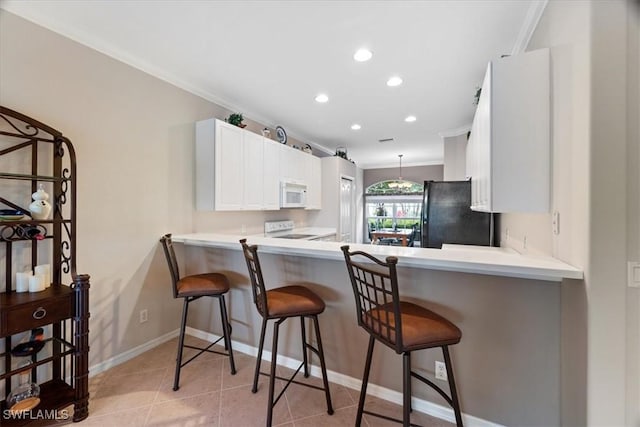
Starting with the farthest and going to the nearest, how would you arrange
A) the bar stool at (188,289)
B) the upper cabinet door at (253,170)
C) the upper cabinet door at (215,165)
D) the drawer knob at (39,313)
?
the upper cabinet door at (253,170)
the upper cabinet door at (215,165)
the bar stool at (188,289)
the drawer knob at (39,313)

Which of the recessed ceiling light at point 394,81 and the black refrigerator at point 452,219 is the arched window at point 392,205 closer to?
the black refrigerator at point 452,219

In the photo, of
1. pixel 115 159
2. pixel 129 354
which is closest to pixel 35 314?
pixel 129 354

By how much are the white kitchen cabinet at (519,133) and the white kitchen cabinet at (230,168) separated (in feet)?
8.19

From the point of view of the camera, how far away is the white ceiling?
1.84 meters

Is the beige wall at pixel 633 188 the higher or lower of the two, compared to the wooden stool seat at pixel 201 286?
higher

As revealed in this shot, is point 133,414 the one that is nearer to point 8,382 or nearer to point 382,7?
point 8,382

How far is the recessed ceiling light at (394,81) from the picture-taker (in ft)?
9.20

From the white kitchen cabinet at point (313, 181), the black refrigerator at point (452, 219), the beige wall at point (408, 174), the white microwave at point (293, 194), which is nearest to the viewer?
the black refrigerator at point (452, 219)

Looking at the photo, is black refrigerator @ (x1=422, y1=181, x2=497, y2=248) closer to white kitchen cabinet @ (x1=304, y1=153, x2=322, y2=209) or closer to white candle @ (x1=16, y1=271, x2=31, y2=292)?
white kitchen cabinet @ (x1=304, y1=153, x2=322, y2=209)

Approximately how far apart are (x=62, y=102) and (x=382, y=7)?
239 cm

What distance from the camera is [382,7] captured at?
1.82 metres

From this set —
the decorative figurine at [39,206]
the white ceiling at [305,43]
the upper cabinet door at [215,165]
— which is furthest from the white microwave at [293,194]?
the decorative figurine at [39,206]

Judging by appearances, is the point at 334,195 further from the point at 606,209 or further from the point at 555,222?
the point at 606,209

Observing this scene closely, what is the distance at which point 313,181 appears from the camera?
16.7ft
